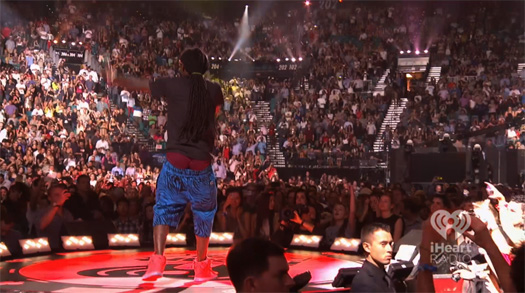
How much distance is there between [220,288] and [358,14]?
17.5m

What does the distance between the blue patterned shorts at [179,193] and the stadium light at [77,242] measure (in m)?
2.44

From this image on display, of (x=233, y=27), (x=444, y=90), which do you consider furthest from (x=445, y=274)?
(x=233, y=27)

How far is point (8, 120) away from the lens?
1448cm

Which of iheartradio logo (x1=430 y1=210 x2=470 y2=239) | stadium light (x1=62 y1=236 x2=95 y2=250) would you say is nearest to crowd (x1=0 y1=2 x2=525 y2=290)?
stadium light (x1=62 y1=236 x2=95 y2=250)

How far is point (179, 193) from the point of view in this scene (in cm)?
505

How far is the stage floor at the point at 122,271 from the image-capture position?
15.7 feet

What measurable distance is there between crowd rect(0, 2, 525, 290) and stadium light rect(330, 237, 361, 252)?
3.02ft

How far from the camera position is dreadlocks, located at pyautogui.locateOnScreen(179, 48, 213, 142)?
16.2ft

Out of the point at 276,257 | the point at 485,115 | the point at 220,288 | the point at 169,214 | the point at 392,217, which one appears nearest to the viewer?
the point at 276,257

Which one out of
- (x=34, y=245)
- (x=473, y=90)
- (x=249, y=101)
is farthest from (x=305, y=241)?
(x=473, y=90)

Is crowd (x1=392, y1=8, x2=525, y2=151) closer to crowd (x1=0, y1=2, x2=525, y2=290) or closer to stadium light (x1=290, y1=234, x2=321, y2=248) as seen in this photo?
crowd (x1=0, y1=2, x2=525, y2=290)

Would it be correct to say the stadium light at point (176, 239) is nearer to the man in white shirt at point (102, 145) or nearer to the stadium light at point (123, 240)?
the stadium light at point (123, 240)

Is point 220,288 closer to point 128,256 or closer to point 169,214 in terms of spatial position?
point 169,214

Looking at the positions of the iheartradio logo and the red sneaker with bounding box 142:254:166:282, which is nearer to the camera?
the iheartradio logo
